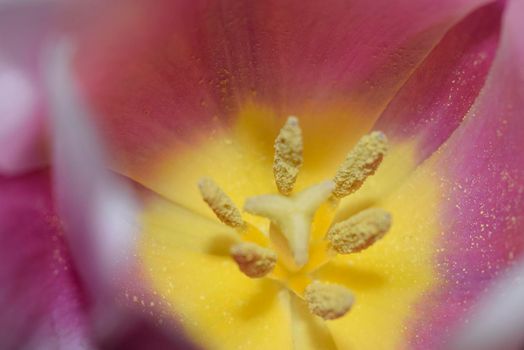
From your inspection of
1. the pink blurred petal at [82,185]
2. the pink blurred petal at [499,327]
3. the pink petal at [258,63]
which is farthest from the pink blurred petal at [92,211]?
the pink blurred petal at [499,327]

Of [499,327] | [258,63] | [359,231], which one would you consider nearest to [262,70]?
[258,63]

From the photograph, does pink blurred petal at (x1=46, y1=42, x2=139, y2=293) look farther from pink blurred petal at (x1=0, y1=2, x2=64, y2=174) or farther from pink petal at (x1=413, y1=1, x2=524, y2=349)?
pink petal at (x1=413, y1=1, x2=524, y2=349)

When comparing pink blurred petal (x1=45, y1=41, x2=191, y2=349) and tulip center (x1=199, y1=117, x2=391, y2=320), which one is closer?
pink blurred petal (x1=45, y1=41, x2=191, y2=349)

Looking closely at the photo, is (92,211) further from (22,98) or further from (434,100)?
(434,100)

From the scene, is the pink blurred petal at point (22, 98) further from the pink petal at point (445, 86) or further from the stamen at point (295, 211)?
the pink petal at point (445, 86)

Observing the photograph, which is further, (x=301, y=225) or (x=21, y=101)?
(x=301, y=225)

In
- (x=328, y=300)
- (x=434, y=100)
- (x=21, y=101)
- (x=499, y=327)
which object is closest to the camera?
(x=499, y=327)

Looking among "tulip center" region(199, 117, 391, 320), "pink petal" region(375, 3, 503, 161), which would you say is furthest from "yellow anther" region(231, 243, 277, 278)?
"pink petal" region(375, 3, 503, 161)

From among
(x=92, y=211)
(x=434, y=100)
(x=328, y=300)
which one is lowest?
(x=328, y=300)
